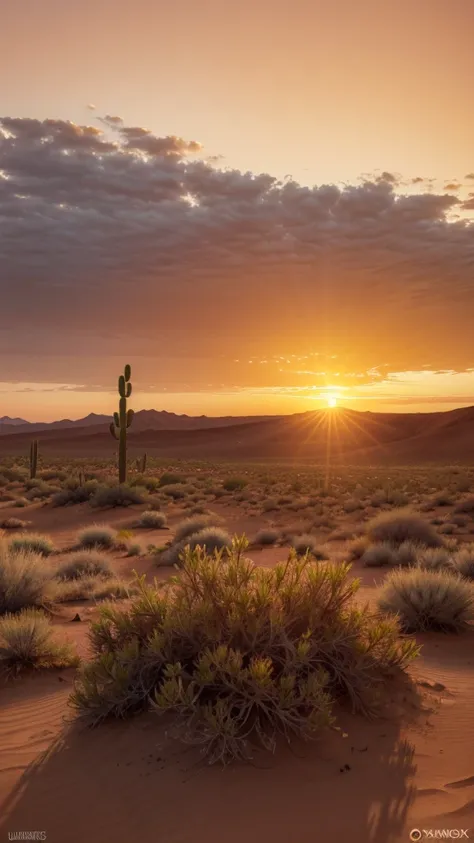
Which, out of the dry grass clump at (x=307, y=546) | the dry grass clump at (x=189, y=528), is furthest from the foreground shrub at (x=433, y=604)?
the dry grass clump at (x=189, y=528)

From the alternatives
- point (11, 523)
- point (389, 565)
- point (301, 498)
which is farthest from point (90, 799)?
point (301, 498)

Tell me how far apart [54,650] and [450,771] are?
455cm

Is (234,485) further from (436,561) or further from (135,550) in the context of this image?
(436,561)

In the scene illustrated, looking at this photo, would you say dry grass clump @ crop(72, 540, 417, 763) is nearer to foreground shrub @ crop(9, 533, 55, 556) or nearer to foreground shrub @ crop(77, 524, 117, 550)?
foreground shrub @ crop(9, 533, 55, 556)

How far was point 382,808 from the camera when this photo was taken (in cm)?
439

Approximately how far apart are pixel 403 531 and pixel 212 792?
13.9 metres

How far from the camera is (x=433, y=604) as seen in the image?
8977 millimetres

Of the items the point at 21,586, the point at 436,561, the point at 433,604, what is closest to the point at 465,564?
the point at 436,561

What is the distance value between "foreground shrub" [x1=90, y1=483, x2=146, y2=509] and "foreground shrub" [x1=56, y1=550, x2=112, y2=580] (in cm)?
1429

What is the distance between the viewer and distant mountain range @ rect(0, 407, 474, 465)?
96.3m

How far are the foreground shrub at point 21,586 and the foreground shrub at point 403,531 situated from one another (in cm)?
963

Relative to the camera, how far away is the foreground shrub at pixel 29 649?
7.33 metres

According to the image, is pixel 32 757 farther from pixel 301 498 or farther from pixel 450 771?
pixel 301 498

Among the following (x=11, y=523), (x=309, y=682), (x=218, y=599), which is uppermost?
(x=218, y=599)
